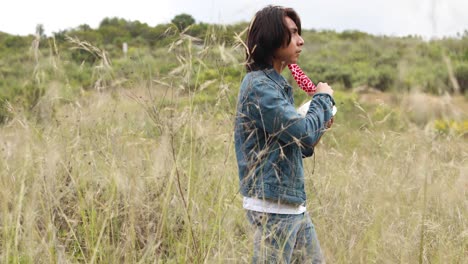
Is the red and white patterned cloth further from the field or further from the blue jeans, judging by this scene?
the blue jeans

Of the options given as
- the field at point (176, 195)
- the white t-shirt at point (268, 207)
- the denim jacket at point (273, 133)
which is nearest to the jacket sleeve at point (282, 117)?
the denim jacket at point (273, 133)

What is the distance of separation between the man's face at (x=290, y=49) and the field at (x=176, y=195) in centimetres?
23

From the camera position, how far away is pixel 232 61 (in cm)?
190

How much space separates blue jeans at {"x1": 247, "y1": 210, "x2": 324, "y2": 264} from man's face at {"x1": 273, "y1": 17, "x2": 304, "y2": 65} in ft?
1.80

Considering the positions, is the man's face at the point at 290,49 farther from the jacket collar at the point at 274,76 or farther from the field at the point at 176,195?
the field at the point at 176,195

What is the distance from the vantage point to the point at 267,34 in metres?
2.18

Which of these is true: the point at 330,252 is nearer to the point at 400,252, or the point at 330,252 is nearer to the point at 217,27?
the point at 400,252

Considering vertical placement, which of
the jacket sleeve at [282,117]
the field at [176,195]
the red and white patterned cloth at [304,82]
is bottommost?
the field at [176,195]

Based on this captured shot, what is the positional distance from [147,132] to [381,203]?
98.5 inches

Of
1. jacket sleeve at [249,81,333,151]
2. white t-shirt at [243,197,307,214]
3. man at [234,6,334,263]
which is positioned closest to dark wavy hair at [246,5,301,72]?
man at [234,6,334,263]

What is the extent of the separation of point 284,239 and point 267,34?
27.8 inches

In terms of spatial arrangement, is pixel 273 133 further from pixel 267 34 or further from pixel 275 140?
pixel 267 34

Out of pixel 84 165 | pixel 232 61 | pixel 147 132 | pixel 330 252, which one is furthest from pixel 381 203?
pixel 147 132

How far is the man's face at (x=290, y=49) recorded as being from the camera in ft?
7.29
